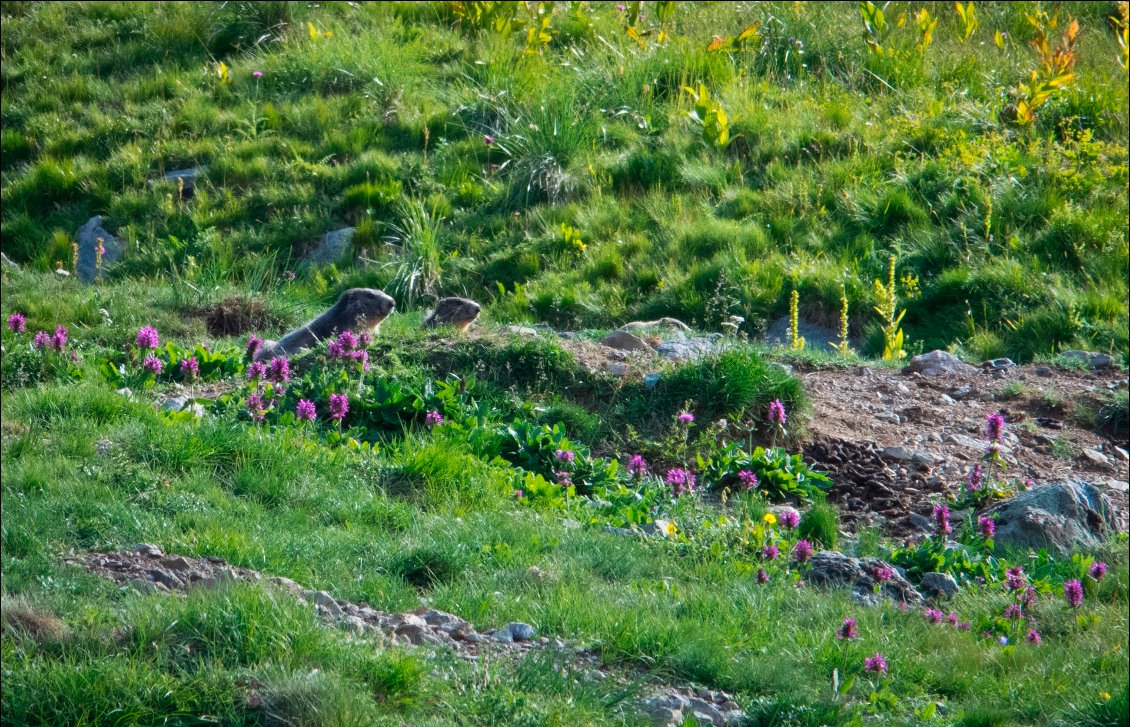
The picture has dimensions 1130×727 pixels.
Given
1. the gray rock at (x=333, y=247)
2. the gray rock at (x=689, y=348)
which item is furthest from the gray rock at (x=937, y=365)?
the gray rock at (x=333, y=247)

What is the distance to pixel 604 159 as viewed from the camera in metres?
11.9

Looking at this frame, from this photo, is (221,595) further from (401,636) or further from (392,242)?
(392,242)

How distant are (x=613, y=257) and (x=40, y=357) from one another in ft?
17.5

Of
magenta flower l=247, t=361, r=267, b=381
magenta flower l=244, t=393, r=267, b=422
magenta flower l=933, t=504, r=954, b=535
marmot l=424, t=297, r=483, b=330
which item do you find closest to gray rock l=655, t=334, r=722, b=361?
marmot l=424, t=297, r=483, b=330

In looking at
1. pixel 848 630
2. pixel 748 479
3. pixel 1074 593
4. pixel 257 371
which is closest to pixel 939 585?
pixel 1074 593

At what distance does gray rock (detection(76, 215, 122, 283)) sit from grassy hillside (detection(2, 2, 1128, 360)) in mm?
182

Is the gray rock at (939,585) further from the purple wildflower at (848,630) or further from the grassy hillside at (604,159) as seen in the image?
the grassy hillside at (604,159)

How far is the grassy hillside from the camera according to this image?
401 inches

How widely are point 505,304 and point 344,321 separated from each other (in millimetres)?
2162

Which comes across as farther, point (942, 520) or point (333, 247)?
point (333, 247)

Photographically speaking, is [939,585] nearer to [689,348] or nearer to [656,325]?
[689,348]

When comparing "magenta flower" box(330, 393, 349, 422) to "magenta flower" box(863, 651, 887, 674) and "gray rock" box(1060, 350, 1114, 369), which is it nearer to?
"magenta flower" box(863, 651, 887, 674)

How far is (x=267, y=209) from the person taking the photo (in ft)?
38.8

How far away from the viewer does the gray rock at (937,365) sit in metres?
8.45
